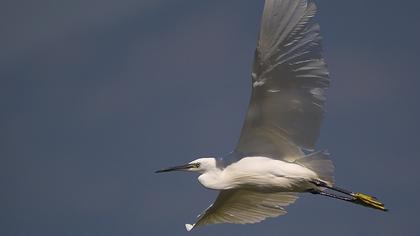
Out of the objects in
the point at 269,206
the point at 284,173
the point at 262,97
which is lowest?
the point at 269,206

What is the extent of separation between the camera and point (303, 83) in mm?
15109

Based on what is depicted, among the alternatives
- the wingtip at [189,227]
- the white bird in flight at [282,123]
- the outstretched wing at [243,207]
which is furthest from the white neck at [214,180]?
the wingtip at [189,227]

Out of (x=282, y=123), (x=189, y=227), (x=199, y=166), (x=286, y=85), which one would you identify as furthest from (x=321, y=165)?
(x=189, y=227)

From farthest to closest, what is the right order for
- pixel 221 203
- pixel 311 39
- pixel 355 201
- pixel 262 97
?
pixel 221 203 → pixel 355 201 → pixel 262 97 → pixel 311 39

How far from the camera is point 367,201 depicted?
1648 centimetres

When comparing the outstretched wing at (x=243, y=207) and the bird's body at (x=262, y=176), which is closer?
the bird's body at (x=262, y=176)

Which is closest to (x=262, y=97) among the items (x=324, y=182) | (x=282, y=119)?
(x=282, y=119)

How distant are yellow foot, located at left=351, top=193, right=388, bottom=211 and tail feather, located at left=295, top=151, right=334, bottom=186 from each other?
2.55 feet

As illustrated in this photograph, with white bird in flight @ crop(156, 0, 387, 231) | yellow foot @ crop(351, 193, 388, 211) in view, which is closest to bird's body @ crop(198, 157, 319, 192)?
white bird in flight @ crop(156, 0, 387, 231)

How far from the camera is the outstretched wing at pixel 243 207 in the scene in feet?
58.0

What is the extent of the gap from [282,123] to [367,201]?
82.1 inches

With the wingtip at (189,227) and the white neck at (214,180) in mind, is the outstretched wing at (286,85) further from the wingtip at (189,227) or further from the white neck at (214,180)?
the wingtip at (189,227)

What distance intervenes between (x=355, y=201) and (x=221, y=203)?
103 inches

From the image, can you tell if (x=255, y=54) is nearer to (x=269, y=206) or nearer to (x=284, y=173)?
(x=284, y=173)
